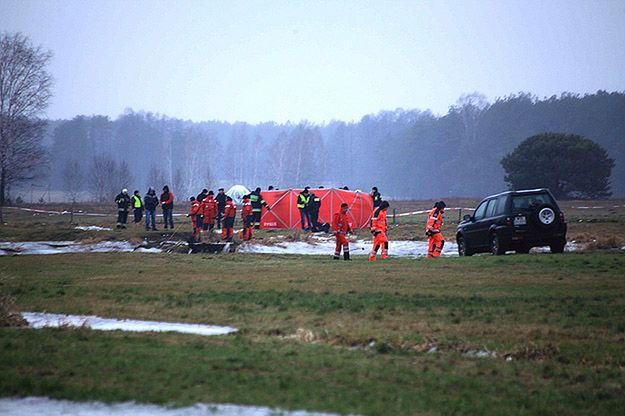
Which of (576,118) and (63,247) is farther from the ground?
(576,118)

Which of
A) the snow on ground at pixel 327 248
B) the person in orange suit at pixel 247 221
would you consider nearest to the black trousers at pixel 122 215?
the person in orange suit at pixel 247 221

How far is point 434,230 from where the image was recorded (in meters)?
23.5

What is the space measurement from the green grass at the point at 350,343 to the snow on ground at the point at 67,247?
1251 cm

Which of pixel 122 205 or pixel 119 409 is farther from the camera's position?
pixel 122 205

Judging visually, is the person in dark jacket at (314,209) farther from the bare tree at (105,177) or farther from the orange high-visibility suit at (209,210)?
the bare tree at (105,177)

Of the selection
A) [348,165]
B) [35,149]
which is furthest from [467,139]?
[35,149]

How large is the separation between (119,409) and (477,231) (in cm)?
1720

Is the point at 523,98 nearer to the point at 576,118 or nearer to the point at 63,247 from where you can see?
the point at 576,118

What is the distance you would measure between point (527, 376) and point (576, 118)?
374 feet

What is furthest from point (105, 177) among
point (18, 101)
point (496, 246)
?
point (496, 246)

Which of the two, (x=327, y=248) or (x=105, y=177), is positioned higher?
(x=105, y=177)

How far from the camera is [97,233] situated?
1404 inches

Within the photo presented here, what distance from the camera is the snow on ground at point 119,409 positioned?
7.28 m

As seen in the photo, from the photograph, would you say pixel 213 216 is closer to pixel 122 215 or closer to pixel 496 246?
pixel 122 215
